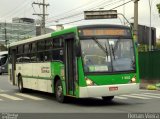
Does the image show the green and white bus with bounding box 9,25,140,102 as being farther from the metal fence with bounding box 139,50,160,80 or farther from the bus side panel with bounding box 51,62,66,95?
the metal fence with bounding box 139,50,160,80

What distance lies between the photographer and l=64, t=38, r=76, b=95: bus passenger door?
17.5 m

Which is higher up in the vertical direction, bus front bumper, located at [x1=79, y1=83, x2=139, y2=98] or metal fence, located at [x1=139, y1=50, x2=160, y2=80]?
metal fence, located at [x1=139, y1=50, x2=160, y2=80]

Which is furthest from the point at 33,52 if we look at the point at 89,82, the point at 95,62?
the point at 89,82

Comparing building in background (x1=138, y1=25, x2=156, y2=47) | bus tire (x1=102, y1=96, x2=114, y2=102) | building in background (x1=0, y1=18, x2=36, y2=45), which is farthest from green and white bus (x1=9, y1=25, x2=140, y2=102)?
building in background (x1=0, y1=18, x2=36, y2=45)

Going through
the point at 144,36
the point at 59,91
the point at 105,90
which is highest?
the point at 144,36

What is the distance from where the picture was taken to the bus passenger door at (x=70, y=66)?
17453 mm

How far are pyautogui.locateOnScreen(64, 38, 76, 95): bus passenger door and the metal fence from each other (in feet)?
46.9

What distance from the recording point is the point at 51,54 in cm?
1978

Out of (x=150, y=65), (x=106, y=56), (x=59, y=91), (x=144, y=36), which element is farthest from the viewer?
(x=144, y=36)

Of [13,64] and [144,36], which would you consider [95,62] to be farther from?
[144,36]

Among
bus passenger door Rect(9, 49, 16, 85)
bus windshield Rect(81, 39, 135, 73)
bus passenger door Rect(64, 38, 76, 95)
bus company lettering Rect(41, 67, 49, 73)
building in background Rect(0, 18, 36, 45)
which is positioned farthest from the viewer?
building in background Rect(0, 18, 36, 45)

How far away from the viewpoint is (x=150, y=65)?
106ft

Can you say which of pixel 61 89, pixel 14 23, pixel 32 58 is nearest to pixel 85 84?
pixel 61 89

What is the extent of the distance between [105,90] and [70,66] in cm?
187
